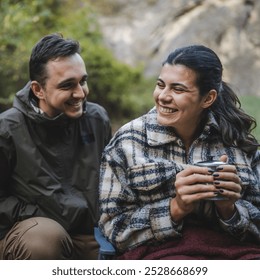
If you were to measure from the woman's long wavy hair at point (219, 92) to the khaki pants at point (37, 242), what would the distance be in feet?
2.95

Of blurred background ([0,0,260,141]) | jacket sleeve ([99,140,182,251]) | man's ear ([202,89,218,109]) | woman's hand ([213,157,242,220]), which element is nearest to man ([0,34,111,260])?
jacket sleeve ([99,140,182,251])

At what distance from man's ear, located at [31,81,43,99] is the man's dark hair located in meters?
0.02

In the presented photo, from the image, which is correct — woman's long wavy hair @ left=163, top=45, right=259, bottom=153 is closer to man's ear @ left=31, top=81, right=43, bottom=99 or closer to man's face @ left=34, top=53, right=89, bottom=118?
man's face @ left=34, top=53, right=89, bottom=118

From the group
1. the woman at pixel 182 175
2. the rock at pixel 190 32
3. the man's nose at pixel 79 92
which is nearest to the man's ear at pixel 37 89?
the man's nose at pixel 79 92

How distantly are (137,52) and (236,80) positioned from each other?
67.1 inches

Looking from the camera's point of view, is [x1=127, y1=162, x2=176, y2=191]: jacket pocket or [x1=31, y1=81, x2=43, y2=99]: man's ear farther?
[x1=31, y1=81, x2=43, y2=99]: man's ear

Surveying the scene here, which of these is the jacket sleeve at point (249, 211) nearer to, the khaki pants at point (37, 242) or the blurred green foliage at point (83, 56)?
the khaki pants at point (37, 242)

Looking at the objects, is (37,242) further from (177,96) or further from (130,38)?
(130,38)

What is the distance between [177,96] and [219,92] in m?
0.26

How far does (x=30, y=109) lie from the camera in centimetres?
293

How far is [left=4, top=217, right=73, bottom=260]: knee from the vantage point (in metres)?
2.67

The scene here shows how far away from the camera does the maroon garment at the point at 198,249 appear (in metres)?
2.38

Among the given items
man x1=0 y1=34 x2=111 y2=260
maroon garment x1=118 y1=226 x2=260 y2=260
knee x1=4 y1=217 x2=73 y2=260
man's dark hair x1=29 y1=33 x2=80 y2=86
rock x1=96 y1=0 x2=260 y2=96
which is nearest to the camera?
maroon garment x1=118 y1=226 x2=260 y2=260

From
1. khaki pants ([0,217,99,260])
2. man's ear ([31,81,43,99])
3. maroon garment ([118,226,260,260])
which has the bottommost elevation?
khaki pants ([0,217,99,260])
